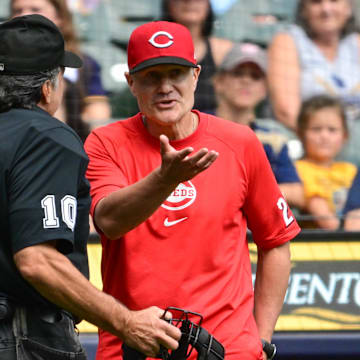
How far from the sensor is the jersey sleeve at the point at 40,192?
2.59 meters

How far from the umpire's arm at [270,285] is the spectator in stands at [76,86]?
7.60 ft

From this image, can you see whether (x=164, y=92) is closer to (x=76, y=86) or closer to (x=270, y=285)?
(x=270, y=285)

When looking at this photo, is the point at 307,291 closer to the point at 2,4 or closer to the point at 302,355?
the point at 302,355

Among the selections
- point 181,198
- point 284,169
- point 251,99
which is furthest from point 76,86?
point 181,198

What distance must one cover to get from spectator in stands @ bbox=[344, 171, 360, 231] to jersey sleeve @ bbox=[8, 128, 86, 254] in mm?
3095

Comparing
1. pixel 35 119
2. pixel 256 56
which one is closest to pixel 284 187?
pixel 256 56

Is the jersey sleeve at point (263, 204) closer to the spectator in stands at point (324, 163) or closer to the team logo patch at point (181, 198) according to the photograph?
the team logo patch at point (181, 198)

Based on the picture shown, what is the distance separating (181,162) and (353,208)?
2.99 metres

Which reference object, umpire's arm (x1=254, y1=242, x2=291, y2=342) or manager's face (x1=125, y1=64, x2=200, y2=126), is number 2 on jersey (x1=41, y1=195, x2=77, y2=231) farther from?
umpire's arm (x1=254, y1=242, x2=291, y2=342)

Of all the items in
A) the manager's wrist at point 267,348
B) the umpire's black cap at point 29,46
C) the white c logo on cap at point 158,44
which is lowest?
the manager's wrist at point 267,348

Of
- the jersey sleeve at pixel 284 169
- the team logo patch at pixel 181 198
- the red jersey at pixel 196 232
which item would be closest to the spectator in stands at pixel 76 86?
the jersey sleeve at pixel 284 169

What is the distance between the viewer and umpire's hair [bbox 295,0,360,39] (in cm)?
572

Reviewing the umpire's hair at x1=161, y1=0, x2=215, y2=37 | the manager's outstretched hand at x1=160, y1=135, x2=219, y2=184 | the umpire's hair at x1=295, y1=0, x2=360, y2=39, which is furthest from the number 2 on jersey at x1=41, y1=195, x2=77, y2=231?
the umpire's hair at x1=295, y1=0, x2=360, y2=39

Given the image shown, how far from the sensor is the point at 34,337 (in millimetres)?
2734
